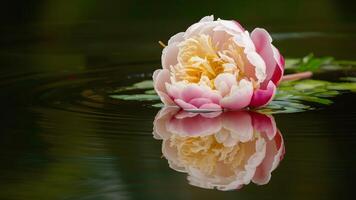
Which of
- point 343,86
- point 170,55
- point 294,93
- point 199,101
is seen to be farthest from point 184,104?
point 343,86

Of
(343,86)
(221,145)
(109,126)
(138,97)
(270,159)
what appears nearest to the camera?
(270,159)

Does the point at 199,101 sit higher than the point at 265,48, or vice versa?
the point at 265,48

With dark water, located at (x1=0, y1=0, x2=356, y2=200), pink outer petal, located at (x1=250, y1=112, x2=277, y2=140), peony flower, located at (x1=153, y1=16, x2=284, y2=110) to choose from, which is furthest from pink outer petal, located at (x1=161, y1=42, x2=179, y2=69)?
pink outer petal, located at (x1=250, y1=112, x2=277, y2=140)

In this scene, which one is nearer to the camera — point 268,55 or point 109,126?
point 109,126

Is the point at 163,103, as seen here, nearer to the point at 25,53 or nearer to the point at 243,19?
the point at 25,53

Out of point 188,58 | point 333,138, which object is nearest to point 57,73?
point 188,58

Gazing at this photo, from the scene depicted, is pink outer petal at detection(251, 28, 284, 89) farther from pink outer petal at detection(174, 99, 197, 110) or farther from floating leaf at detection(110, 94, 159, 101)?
floating leaf at detection(110, 94, 159, 101)

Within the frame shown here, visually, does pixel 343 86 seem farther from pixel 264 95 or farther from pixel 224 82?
pixel 224 82
